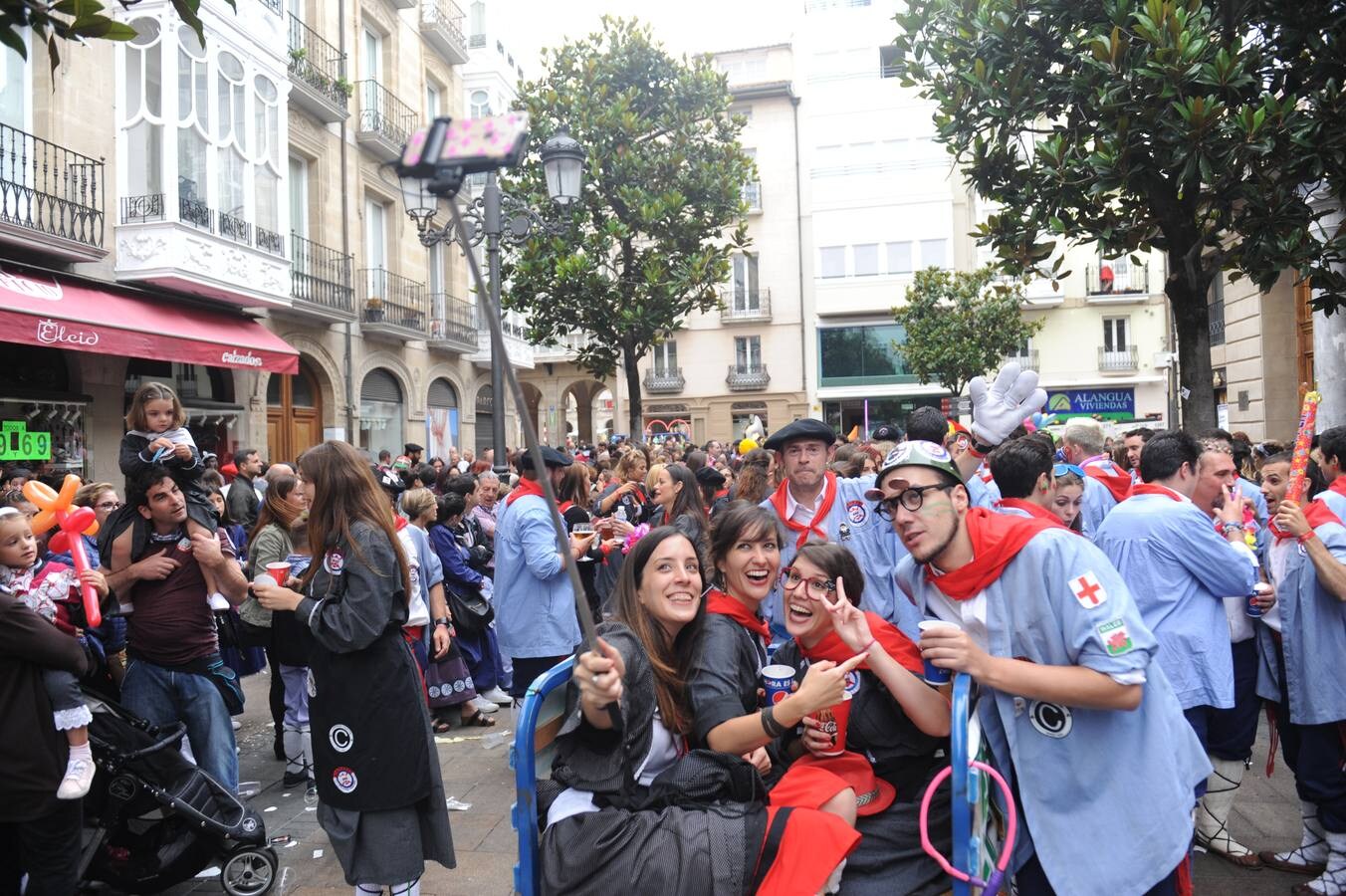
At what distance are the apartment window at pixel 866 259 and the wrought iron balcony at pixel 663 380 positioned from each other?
812 centimetres

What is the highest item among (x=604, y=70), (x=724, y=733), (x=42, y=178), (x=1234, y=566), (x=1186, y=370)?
(x=604, y=70)

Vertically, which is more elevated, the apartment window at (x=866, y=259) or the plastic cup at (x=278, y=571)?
the apartment window at (x=866, y=259)

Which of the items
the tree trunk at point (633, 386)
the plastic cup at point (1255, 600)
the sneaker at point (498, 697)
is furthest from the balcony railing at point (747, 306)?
the plastic cup at point (1255, 600)

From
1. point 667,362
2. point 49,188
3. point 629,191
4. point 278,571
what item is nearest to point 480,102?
point 629,191

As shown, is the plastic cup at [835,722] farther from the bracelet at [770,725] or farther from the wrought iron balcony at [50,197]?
the wrought iron balcony at [50,197]

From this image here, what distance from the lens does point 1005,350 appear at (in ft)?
92.4

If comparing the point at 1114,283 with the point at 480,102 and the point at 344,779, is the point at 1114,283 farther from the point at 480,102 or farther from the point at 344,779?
the point at 344,779

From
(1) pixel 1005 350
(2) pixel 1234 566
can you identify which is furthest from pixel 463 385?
(2) pixel 1234 566

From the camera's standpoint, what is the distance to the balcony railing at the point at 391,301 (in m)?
19.6

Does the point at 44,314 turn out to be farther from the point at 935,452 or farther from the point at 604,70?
the point at 935,452

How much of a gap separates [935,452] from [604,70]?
13513 mm

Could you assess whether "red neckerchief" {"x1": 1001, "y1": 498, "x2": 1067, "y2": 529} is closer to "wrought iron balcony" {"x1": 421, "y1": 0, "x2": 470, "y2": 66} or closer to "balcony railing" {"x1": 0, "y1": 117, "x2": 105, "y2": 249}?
"balcony railing" {"x1": 0, "y1": 117, "x2": 105, "y2": 249}

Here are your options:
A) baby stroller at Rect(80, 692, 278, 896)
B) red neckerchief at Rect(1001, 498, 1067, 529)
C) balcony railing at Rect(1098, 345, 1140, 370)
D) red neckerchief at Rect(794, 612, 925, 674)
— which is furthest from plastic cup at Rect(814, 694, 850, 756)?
balcony railing at Rect(1098, 345, 1140, 370)

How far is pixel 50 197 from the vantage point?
1171 cm
